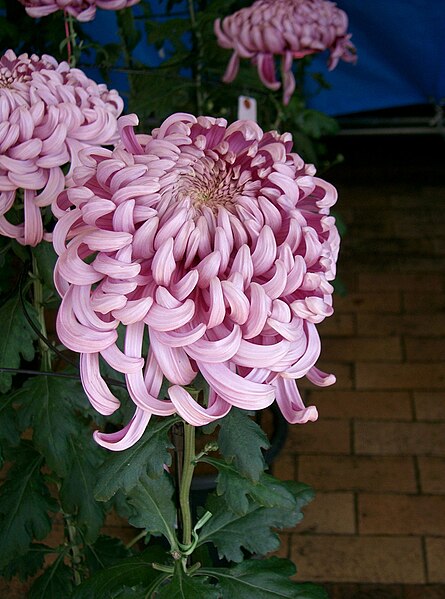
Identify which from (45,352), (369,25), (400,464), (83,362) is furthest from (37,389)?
(369,25)

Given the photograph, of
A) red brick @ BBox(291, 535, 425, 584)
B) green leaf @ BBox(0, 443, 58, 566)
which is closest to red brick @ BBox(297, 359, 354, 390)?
red brick @ BBox(291, 535, 425, 584)

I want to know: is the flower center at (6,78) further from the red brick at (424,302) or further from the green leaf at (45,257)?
the red brick at (424,302)

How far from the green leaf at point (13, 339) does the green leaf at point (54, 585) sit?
0.39 meters

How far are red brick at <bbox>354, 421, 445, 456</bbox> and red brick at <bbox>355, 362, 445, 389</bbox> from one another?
0.65 ft

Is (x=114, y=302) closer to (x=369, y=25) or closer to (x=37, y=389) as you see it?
(x=37, y=389)

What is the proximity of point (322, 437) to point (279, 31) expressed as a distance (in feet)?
4.09

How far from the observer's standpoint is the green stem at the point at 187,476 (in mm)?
1093

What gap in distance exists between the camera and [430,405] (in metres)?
2.88

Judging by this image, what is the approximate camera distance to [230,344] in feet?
2.84

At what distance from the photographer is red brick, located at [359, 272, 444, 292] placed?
3494 mm

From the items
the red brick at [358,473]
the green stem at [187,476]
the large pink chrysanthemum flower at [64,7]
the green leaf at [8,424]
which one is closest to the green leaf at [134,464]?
the green stem at [187,476]

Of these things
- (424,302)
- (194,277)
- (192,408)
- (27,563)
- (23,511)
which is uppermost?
(194,277)

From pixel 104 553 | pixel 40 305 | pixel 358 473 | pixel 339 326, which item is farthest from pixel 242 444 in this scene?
pixel 339 326

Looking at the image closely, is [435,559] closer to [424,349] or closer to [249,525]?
[424,349]
